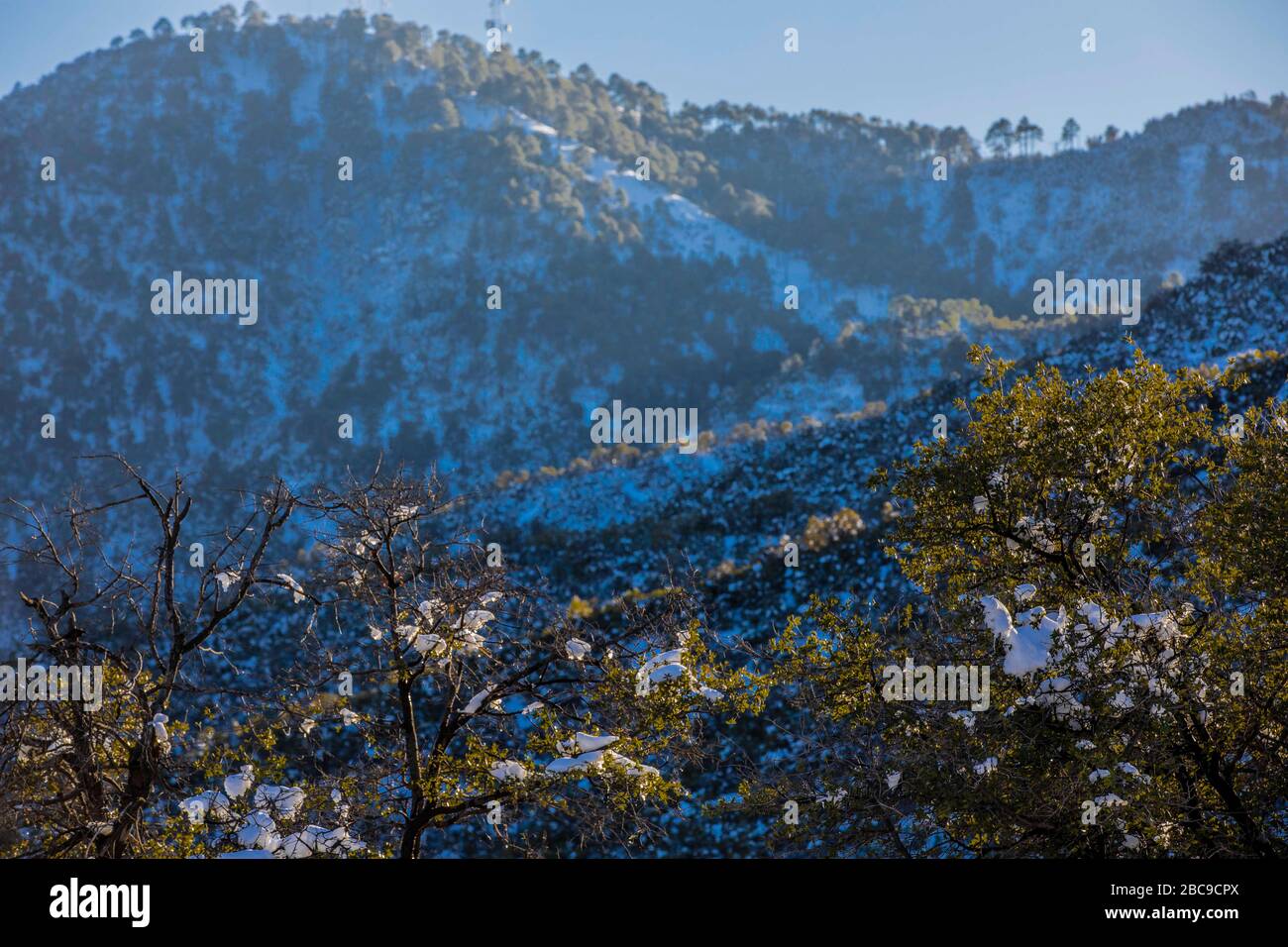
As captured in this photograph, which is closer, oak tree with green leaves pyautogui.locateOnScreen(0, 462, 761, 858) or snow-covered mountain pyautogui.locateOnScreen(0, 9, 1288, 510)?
oak tree with green leaves pyautogui.locateOnScreen(0, 462, 761, 858)

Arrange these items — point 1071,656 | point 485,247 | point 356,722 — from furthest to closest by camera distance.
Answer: point 485,247 < point 356,722 < point 1071,656

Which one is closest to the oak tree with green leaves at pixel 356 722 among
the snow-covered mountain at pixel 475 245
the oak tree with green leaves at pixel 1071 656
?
the oak tree with green leaves at pixel 1071 656

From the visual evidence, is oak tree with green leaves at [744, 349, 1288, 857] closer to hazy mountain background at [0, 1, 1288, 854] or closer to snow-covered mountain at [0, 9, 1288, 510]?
hazy mountain background at [0, 1, 1288, 854]

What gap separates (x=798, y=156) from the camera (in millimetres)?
115188

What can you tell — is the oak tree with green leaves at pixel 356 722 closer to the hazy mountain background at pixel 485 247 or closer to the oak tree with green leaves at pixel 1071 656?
the oak tree with green leaves at pixel 1071 656

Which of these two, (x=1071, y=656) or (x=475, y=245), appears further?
(x=475, y=245)

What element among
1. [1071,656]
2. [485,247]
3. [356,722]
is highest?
[485,247]

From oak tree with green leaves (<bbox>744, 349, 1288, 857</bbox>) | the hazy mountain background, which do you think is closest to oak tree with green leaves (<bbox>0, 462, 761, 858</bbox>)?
oak tree with green leaves (<bbox>744, 349, 1288, 857</bbox>)

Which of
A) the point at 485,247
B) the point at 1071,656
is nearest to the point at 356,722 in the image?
the point at 1071,656

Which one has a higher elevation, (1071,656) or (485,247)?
(485,247)

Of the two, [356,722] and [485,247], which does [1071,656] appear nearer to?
[356,722]
